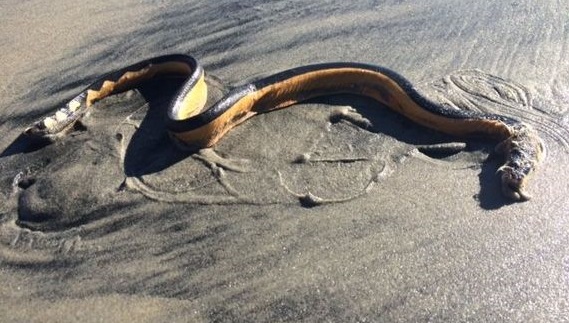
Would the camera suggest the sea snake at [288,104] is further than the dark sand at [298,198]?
Yes

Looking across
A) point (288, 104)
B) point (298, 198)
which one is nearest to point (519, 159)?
point (298, 198)

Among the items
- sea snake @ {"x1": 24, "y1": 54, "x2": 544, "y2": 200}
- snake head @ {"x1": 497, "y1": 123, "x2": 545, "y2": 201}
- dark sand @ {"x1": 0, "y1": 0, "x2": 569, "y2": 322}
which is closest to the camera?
dark sand @ {"x1": 0, "y1": 0, "x2": 569, "y2": 322}

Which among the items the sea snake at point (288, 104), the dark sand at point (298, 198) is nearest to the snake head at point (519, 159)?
the sea snake at point (288, 104)

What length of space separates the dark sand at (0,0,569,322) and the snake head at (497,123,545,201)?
0.10 meters

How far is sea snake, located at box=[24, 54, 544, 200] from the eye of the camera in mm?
5418

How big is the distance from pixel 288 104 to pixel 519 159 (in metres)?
2.42

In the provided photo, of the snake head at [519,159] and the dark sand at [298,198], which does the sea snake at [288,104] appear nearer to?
the snake head at [519,159]

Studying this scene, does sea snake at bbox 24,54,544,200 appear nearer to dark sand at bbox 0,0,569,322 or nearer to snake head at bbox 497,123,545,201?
snake head at bbox 497,123,545,201

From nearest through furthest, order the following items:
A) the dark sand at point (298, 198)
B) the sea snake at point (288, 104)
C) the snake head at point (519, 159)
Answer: the dark sand at point (298, 198)
the snake head at point (519, 159)
the sea snake at point (288, 104)

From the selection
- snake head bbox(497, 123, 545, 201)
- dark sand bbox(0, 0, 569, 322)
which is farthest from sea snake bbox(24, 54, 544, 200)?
dark sand bbox(0, 0, 569, 322)

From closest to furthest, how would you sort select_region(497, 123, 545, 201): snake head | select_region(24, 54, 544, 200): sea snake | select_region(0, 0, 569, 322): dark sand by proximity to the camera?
select_region(0, 0, 569, 322): dark sand < select_region(497, 123, 545, 201): snake head < select_region(24, 54, 544, 200): sea snake

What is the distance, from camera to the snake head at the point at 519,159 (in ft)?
16.6

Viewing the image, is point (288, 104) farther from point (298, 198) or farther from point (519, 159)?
point (519, 159)

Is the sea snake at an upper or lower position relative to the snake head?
upper
